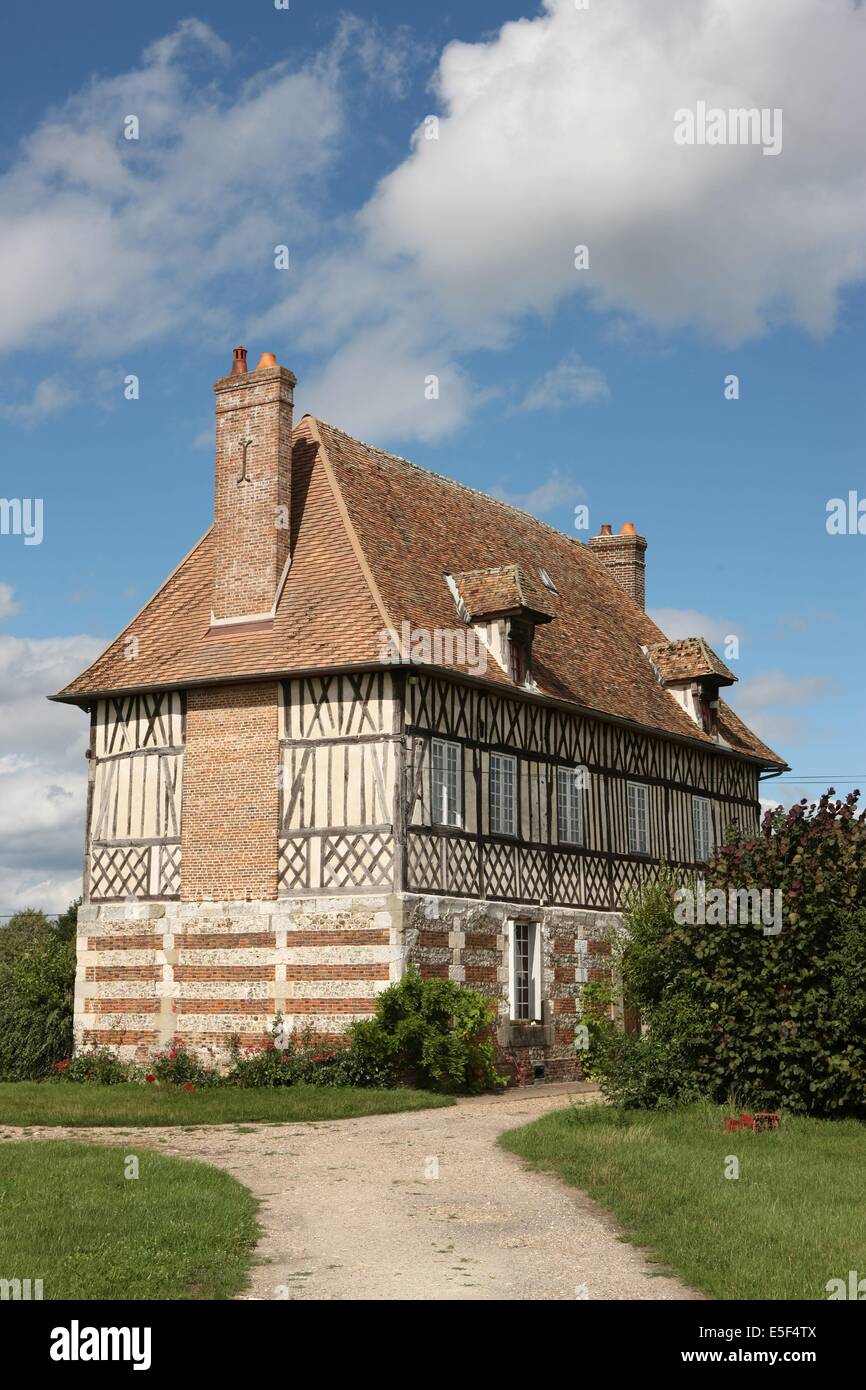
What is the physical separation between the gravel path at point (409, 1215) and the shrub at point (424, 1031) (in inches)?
88.3

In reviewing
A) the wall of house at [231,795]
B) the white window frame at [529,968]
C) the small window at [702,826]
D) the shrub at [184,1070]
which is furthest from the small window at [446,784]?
the small window at [702,826]

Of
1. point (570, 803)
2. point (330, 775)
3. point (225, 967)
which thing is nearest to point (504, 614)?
point (570, 803)

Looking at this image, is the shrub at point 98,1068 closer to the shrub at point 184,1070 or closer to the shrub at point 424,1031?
the shrub at point 184,1070

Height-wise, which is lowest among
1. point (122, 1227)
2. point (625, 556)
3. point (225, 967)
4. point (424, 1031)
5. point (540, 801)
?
point (122, 1227)

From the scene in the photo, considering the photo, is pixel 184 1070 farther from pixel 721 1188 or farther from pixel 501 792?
pixel 721 1188

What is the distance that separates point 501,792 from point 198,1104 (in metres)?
6.91

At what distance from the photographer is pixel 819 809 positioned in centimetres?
1555

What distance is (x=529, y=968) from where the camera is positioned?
21188 mm

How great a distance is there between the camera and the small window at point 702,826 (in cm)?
2689

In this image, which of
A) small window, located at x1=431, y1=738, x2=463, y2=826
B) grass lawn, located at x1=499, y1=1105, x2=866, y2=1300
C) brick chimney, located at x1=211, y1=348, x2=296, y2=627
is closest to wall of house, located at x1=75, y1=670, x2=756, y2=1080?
small window, located at x1=431, y1=738, x2=463, y2=826

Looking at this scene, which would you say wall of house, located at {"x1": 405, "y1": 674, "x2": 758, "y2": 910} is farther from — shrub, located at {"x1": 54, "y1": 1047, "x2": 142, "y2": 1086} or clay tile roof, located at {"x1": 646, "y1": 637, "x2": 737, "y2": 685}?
shrub, located at {"x1": 54, "y1": 1047, "x2": 142, "y2": 1086}

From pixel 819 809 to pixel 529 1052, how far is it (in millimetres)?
7219

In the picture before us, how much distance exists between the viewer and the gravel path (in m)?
7.76
